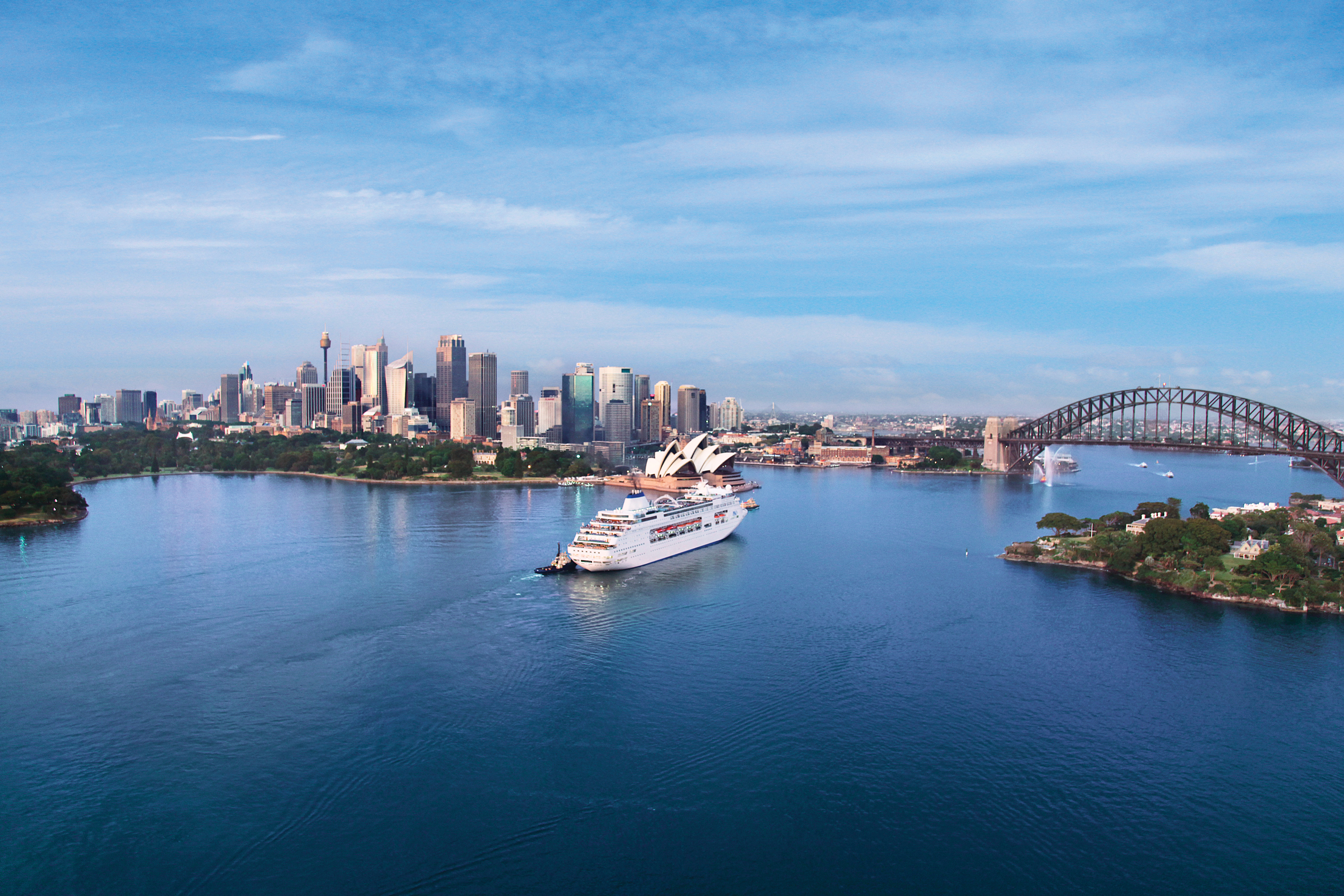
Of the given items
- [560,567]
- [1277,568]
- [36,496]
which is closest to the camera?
[1277,568]

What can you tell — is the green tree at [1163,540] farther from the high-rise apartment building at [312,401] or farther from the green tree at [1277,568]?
the high-rise apartment building at [312,401]

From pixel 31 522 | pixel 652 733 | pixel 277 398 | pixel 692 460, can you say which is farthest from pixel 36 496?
pixel 277 398

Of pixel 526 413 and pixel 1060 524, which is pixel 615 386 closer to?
pixel 526 413

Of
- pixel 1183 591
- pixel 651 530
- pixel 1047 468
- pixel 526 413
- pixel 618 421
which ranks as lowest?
pixel 1183 591

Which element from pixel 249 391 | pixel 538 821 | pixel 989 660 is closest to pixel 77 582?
pixel 538 821

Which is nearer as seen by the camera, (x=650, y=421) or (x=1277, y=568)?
(x=1277, y=568)

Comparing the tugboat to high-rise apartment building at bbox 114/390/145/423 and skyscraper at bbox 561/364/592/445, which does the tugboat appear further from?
high-rise apartment building at bbox 114/390/145/423
